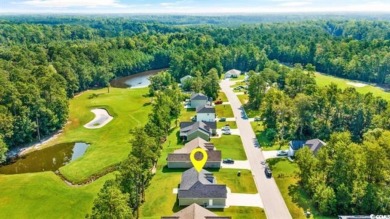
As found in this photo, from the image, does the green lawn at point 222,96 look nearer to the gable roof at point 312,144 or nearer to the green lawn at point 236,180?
the gable roof at point 312,144

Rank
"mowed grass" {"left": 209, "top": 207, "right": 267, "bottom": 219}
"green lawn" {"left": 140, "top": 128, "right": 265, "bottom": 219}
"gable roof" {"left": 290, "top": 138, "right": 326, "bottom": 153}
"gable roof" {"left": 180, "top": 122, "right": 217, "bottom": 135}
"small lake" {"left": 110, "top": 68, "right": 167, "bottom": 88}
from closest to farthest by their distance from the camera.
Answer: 1. "mowed grass" {"left": 209, "top": 207, "right": 267, "bottom": 219}
2. "green lawn" {"left": 140, "top": 128, "right": 265, "bottom": 219}
3. "gable roof" {"left": 290, "top": 138, "right": 326, "bottom": 153}
4. "gable roof" {"left": 180, "top": 122, "right": 217, "bottom": 135}
5. "small lake" {"left": 110, "top": 68, "right": 167, "bottom": 88}

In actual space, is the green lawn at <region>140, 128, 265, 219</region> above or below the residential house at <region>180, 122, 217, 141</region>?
below

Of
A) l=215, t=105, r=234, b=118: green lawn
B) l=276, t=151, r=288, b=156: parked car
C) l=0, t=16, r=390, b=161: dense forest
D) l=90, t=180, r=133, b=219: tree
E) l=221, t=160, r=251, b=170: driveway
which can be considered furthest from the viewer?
l=215, t=105, r=234, b=118: green lawn

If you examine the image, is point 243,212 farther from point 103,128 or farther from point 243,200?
point 103,128

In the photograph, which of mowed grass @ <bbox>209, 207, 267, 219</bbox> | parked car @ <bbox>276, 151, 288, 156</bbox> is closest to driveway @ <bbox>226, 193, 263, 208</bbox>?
mowed grass @ <bbox>209, 207, 267, 219</bbox>

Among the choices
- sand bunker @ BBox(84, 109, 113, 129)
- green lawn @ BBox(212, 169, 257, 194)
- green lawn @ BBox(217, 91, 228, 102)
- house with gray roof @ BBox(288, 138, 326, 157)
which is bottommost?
sand bunker @ BBox(84, 109, 113, 129)

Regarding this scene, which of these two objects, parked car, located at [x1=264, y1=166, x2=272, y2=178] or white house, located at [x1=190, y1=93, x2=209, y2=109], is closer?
parked car, located at [x1=264, y1=166, x2=272, y2=178]

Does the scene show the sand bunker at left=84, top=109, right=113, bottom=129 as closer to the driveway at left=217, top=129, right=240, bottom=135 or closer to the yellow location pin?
the driveway at left=217, top=129, right=240, bottom=135
